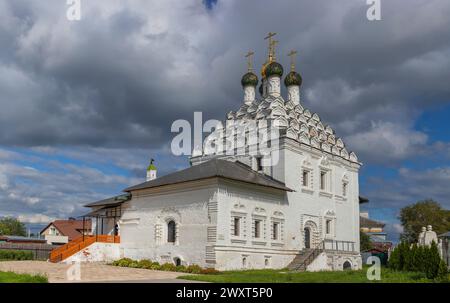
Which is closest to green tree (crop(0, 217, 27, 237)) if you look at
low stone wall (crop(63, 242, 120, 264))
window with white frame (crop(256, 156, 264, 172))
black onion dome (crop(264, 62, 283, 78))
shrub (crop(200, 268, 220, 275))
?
low stone wall (crop(63, 242, 120, 264))

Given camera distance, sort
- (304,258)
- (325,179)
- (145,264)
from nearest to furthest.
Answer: (145,264), (304,258), (325,179)

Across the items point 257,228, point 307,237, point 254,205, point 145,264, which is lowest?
point 145,264

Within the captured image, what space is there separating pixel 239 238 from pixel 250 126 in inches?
335

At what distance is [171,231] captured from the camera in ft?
85.0

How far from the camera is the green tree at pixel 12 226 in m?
68.9

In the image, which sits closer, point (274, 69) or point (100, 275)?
point (100, 275)

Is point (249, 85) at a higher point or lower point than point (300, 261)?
higher

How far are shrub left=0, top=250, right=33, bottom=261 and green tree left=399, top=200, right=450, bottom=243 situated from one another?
34347 mm

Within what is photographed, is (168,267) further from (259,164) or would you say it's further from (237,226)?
(259,164)

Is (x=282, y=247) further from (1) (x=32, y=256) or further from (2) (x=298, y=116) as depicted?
(1) (x=32, y=256)

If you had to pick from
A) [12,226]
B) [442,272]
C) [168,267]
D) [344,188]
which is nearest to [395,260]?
[442,272]

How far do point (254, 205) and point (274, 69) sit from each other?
11.6m
